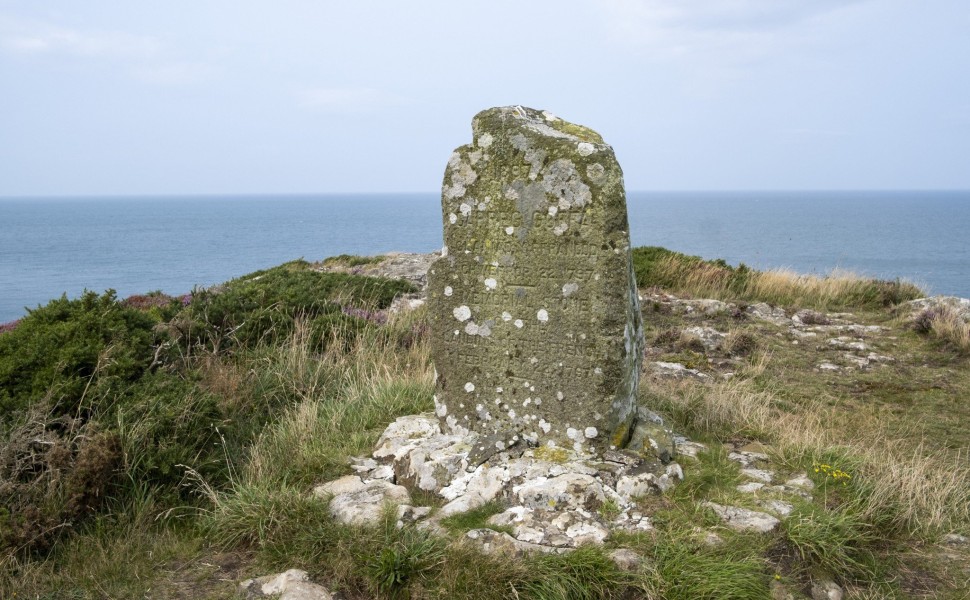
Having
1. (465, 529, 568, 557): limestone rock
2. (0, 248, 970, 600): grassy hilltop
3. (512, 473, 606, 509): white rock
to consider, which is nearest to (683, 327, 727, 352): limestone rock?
(0, 248, 970, 600): grassy hilltop

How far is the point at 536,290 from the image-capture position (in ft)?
16.8

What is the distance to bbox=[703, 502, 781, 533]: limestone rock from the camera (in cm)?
431

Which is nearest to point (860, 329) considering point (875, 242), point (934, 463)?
point (934, 463)

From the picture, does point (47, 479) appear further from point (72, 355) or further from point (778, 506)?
point (778, 506)

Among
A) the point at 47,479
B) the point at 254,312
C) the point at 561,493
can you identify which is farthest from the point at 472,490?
the point at 254,312

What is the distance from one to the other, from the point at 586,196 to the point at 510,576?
2586 mm

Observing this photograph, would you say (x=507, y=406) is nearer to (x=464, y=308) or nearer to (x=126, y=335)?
(x=464, y=308)

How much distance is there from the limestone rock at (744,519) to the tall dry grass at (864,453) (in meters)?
0.79

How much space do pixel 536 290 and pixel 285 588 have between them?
258cm

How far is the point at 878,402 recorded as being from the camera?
8.55 m

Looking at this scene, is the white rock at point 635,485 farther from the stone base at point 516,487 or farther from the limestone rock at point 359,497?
the limestone rock at point 359,497

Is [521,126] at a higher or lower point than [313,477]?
higher

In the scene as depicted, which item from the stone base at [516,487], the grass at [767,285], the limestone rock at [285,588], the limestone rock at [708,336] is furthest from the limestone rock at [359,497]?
the grass at [767,285]

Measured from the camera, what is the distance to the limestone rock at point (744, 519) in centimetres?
431
